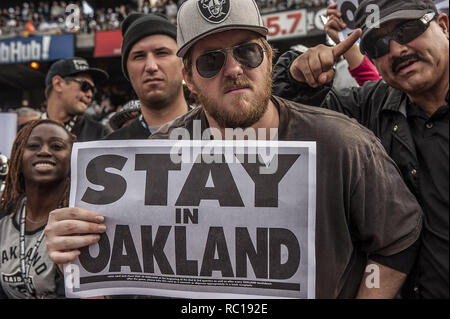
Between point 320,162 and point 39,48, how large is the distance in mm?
16403

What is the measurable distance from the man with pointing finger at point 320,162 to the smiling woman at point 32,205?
0.59 meters

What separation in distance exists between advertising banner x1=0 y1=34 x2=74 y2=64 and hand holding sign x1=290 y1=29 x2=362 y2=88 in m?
15.4

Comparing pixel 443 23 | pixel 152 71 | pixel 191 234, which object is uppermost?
pixel 152 71

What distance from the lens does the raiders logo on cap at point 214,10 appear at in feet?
4.30

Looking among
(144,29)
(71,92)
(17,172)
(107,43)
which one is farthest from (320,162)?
Result: (107,43)

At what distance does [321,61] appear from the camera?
4.21 feet

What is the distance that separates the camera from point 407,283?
1195 mm

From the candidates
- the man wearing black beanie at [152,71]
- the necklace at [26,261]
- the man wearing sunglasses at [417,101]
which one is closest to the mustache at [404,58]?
the man wearing sunglasses at [417,101]

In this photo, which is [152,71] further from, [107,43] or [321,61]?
[107,43]

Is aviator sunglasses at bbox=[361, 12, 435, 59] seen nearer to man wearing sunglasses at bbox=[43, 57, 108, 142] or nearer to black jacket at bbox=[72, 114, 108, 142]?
black jacket at bbox=[72, 114, 108, 142]

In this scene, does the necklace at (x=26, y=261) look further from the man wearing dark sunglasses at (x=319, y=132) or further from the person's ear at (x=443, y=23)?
the person's ear at (x=443, y=23)

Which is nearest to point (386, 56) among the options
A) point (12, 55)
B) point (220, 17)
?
point (220, 17)
